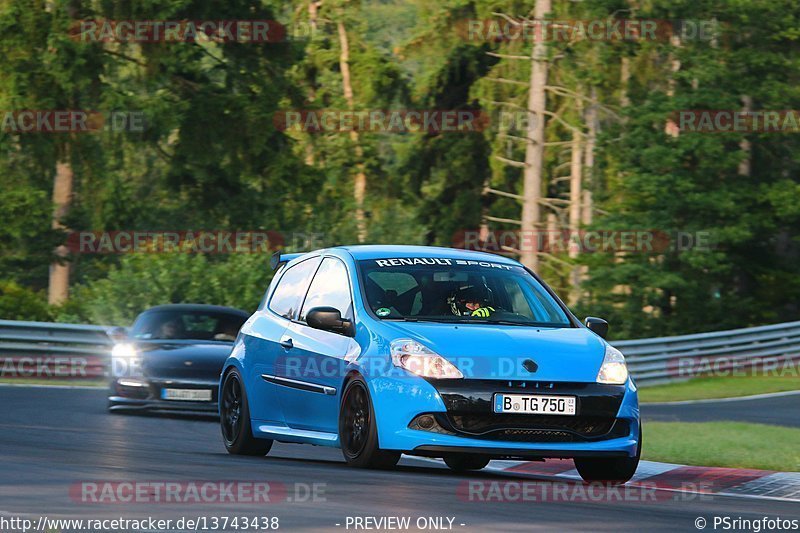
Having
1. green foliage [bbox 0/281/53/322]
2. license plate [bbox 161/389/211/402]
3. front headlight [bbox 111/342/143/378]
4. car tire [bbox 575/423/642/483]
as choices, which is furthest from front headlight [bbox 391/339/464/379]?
green foliage [bbox 0/281/53/322]

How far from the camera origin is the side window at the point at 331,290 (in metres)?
12.0

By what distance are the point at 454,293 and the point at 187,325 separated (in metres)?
8.82

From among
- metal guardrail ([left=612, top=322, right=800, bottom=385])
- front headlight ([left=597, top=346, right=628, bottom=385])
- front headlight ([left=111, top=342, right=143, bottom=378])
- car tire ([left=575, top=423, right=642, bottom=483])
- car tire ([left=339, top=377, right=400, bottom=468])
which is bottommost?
metal guardrail ([left=612, top=322, right=800, bottom=385])

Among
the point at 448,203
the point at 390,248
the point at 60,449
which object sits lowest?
the point at 448,203

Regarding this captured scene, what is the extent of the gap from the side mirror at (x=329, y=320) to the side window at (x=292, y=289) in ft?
3.86

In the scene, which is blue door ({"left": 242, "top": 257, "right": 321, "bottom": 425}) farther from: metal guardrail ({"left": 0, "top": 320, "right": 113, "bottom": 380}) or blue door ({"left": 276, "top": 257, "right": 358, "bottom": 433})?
metal guardrail ({"left": 0, "top": 320, "right": 113, "bottom": 380})

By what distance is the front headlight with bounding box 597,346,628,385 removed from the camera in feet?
36.4

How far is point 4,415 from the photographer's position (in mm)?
17469

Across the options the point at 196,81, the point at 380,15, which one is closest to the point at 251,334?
the point at 196,81

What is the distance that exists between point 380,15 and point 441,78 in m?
39.8

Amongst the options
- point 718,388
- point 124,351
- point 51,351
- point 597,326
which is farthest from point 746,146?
point 597,326

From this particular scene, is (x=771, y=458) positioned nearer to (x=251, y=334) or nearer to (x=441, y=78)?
(x=251, y=334)

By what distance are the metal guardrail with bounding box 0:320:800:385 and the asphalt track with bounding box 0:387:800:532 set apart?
12.7 m

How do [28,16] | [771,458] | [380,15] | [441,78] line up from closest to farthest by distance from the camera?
[771,458], [28,16], [441,78], [380,15]
